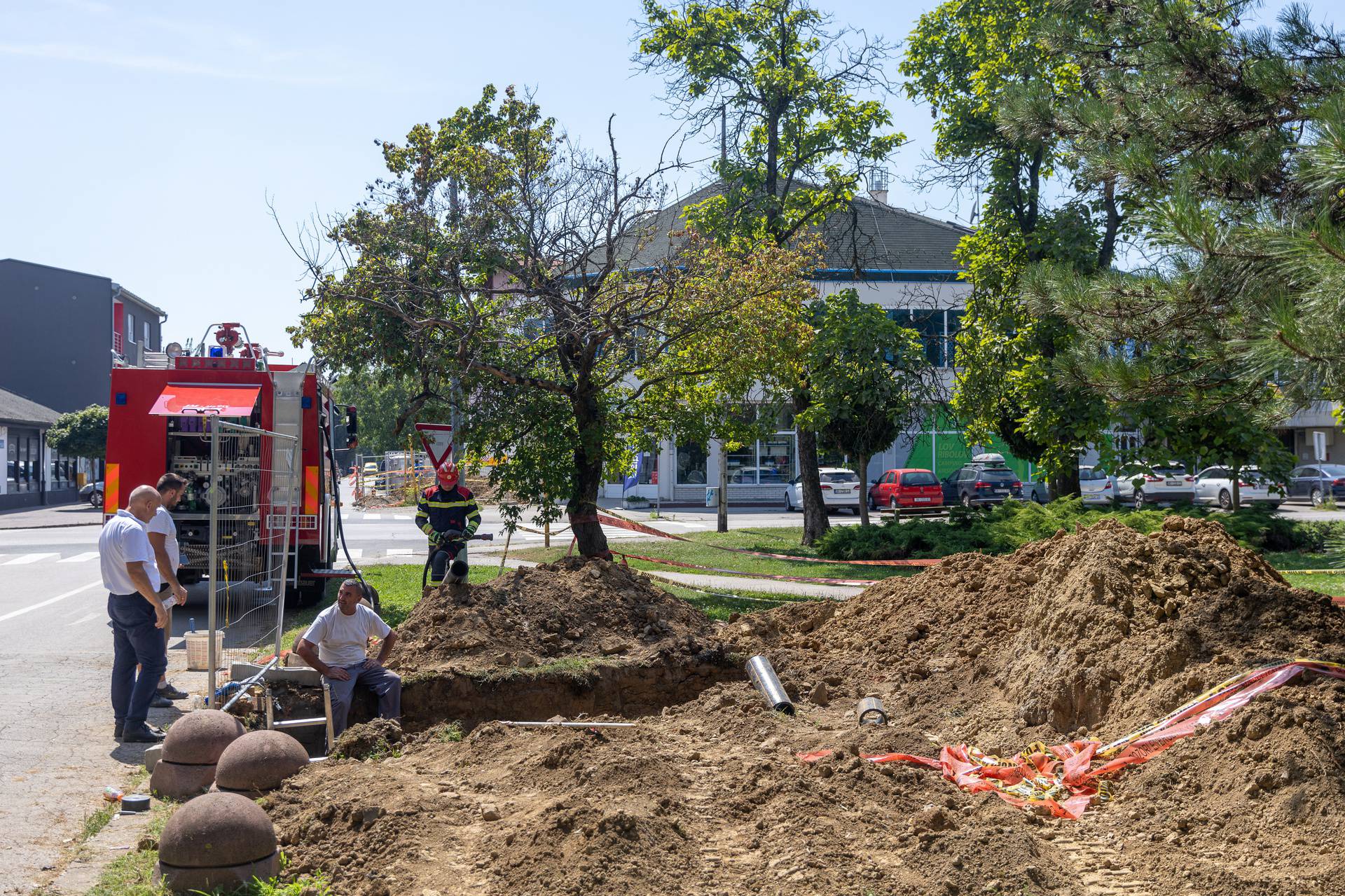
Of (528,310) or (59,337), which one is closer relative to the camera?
(528,310)

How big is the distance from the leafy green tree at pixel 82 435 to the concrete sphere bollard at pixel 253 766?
131ft

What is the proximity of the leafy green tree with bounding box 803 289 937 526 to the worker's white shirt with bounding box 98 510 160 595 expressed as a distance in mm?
14100

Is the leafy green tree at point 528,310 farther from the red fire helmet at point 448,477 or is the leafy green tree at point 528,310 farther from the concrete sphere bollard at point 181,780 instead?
the concrete sphere bollard at point 181,780

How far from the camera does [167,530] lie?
848cm

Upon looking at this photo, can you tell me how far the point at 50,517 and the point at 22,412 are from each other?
32.4 ft

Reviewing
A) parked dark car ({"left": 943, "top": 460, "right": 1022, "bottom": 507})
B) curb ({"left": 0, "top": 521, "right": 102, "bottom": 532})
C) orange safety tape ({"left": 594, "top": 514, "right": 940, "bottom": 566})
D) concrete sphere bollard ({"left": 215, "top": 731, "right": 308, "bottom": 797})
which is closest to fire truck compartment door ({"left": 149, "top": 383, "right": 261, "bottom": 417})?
orange safety tape ({"left": 594, "top": 514, "right": 940, "bottom": 566})

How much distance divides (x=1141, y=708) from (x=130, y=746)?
6.69 m

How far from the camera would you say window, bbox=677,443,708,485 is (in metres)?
43.5

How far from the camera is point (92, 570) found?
18.5 meters

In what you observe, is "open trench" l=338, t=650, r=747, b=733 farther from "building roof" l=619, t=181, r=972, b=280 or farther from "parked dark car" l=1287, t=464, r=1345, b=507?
"parked dark car" l=1287, t=464, r=1345, b=507

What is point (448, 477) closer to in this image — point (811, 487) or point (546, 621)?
point (546, 621)

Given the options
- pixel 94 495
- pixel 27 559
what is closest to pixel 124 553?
pixel 27 559

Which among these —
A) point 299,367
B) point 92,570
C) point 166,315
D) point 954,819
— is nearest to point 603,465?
point 299,367

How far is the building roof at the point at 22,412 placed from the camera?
128 ft
